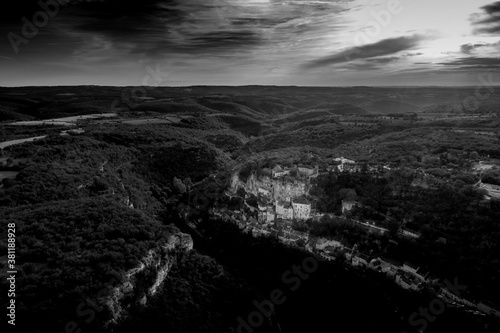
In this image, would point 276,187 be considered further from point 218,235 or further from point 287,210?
point 218,235

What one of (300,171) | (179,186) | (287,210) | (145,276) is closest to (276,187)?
(300,171)

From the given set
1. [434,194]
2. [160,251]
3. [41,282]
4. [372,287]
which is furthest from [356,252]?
[41,282]

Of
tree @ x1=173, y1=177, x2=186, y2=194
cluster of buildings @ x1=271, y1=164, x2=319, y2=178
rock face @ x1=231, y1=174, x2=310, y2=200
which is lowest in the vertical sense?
tree @ x1=173, y1=177, x2=186, y2=194

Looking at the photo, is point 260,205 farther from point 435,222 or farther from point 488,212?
point 488,212

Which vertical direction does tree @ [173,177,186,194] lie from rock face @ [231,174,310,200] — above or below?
below

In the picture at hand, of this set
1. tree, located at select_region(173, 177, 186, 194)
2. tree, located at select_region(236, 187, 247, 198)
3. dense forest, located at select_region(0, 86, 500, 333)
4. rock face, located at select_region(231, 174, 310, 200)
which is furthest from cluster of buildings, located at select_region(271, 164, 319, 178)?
tree, located at select_region(173, 177, 186, 194)

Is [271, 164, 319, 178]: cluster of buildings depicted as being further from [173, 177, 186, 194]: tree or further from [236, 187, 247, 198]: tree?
[173, 177, 186, 194]: tree

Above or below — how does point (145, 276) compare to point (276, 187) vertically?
above

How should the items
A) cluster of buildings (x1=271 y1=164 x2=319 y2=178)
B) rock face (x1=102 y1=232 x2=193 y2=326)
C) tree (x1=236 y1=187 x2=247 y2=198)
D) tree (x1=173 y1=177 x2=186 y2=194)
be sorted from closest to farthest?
1. rock face (x1=102 y1=232 x2=193 y2=326)
2. cluster of buildings (x1=271 y1=164 x2=319 y2=178)
3. tree (x1=236 y1=187 x2=247 y2=198)
4. tree (x1=173 y1=177 x2=186 y2=194)
